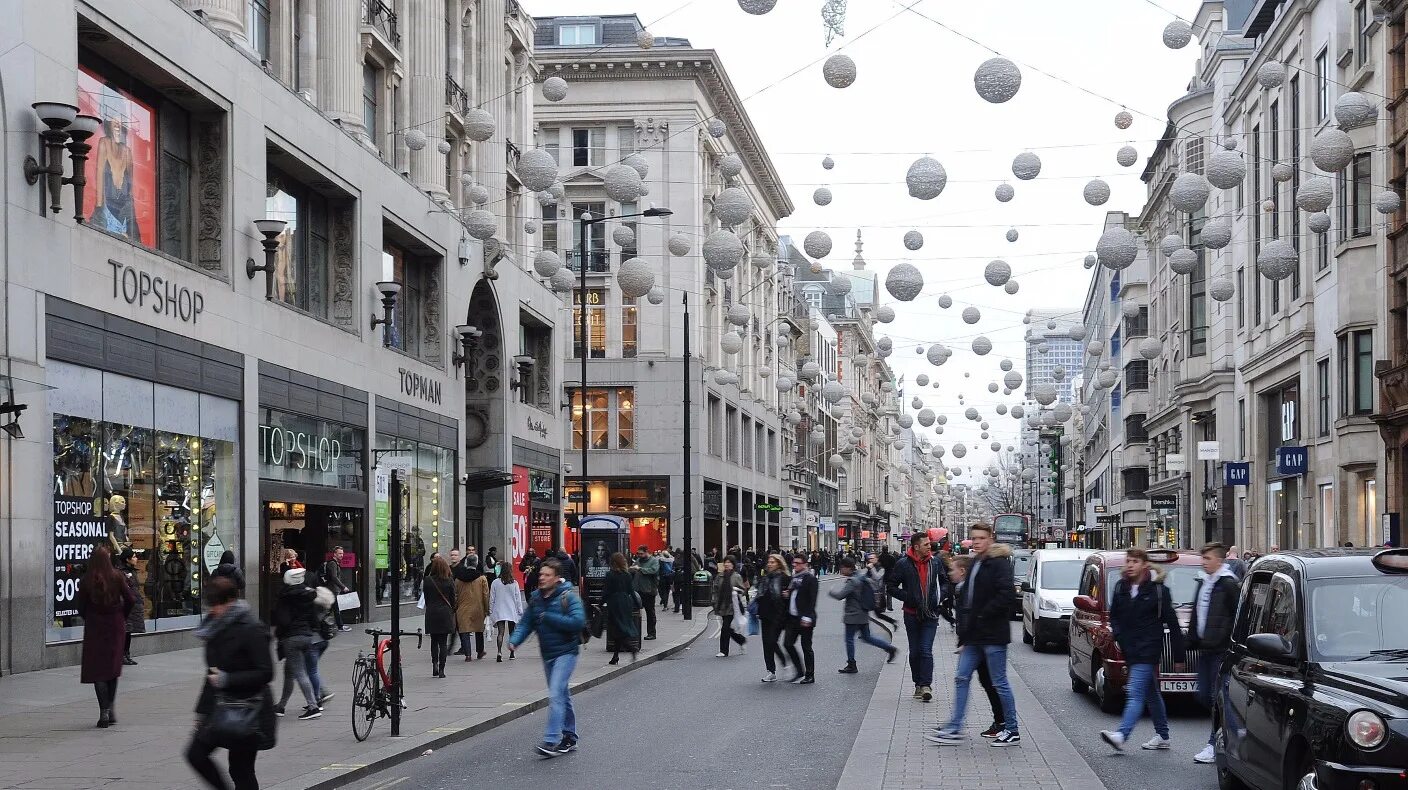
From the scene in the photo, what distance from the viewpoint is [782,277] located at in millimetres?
88125

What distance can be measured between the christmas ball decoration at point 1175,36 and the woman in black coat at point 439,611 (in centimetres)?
1138

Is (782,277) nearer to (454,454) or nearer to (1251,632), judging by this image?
(454,454)

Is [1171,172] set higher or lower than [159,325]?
higher

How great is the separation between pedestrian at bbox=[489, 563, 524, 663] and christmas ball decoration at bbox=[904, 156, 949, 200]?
27.5 feet

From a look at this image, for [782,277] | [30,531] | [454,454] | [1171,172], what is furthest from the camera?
[782,277]

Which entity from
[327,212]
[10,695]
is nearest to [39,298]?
[10,695]

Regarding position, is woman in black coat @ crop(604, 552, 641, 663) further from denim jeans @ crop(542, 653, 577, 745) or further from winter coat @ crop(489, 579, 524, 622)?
denim jeans @ crop(542, 653, 577, 745)

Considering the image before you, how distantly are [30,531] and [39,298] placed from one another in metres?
2.91

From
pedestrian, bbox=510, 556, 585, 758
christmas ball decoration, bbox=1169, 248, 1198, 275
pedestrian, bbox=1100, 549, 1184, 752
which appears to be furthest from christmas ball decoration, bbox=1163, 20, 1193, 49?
pedestrian, bbox=510, 556, 585, 758

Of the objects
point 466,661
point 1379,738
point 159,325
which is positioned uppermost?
point 159,325

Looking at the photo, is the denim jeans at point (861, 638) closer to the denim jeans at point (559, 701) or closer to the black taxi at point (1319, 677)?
the denim jeans at point (559, 701)

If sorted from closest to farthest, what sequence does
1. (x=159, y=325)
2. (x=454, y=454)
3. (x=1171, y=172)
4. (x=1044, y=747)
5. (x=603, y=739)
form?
1. (x=1044, y=747)
2. (x=603, y=739)
3. (x=159, y=325)
4. (x=454, y=454)
5. (x=1171, y=172)

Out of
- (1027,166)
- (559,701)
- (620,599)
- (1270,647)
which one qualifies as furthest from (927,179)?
(1270,647)

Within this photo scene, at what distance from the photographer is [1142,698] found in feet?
43.4
